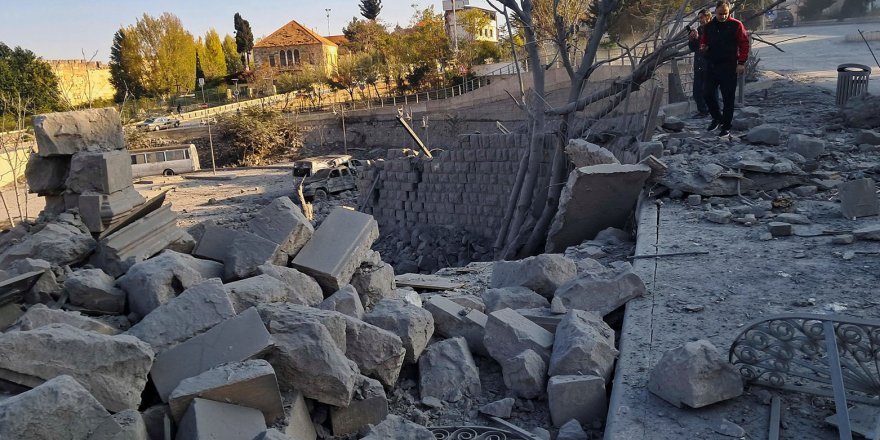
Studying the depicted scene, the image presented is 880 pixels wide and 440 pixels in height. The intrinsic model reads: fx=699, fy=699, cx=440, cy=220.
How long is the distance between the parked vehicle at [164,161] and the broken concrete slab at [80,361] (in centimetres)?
2989

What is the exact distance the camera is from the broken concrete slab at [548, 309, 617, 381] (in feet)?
12.4

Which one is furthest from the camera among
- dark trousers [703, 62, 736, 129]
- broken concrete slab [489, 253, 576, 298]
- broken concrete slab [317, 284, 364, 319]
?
dark trousers [703, 62, 736, 129]

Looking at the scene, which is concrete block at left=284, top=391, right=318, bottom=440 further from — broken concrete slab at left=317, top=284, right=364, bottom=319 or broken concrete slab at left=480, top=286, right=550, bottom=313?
broken concrete slab at left=480, top=286, right=550, bottom=313

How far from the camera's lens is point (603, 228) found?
7.69m

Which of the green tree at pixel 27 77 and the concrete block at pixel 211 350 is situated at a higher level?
the green tree at pixel 27 77

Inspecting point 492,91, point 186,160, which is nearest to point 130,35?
point 186,160

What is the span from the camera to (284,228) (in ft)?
15.5

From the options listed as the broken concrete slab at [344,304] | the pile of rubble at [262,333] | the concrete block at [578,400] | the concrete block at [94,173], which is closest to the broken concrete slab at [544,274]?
the pile of rubble at [262,333]

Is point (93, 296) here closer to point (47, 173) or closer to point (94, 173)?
point (94, 173)

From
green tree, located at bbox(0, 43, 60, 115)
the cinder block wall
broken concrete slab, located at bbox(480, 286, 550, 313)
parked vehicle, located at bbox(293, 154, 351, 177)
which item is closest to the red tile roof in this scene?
green tree, located at bbox(0, 43, 60, 115)

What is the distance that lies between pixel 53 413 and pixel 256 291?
1465 millimetres

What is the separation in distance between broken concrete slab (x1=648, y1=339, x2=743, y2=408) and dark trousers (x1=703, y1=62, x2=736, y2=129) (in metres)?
6.28

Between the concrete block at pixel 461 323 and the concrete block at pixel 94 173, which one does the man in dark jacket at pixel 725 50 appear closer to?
the concrete block at pixel 461 323

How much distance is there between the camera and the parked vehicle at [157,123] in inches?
1539
